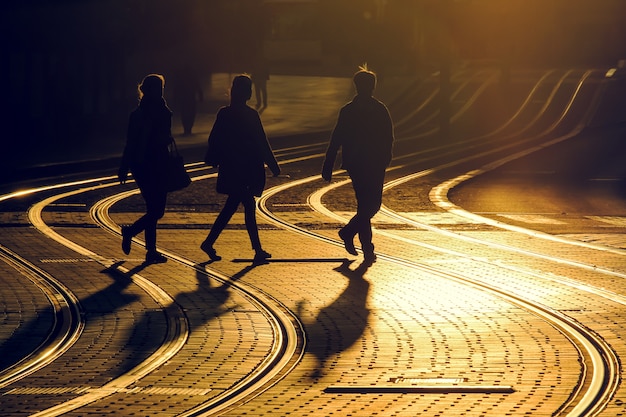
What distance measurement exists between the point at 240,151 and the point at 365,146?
1081 mm

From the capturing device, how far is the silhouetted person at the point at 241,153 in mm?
12633

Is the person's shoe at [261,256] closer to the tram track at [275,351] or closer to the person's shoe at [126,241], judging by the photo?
the tram track at [275,351]

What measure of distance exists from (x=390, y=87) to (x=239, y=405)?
47.5m

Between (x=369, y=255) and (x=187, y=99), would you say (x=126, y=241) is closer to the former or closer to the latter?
(x=369, y=255)

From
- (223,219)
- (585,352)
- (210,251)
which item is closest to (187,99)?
(223,219)

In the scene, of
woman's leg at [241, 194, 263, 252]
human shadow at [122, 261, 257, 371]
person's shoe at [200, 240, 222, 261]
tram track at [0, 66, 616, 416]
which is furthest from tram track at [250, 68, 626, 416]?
human shadow at [122, 261, 257, 371]

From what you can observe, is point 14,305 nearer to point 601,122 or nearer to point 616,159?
point 616,159

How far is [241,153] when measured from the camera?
12695mm

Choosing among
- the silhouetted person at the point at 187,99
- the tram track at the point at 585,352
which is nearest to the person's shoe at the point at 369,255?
the tram track at the point at 585,352

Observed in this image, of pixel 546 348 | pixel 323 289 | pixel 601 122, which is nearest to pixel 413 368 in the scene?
pixel 546 348

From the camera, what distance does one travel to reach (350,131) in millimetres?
12805

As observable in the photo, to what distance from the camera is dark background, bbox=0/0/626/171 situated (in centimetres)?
3778

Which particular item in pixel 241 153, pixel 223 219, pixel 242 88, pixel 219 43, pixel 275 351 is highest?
pixel 242 88

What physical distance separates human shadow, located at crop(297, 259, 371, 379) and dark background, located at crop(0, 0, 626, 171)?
16096mm
